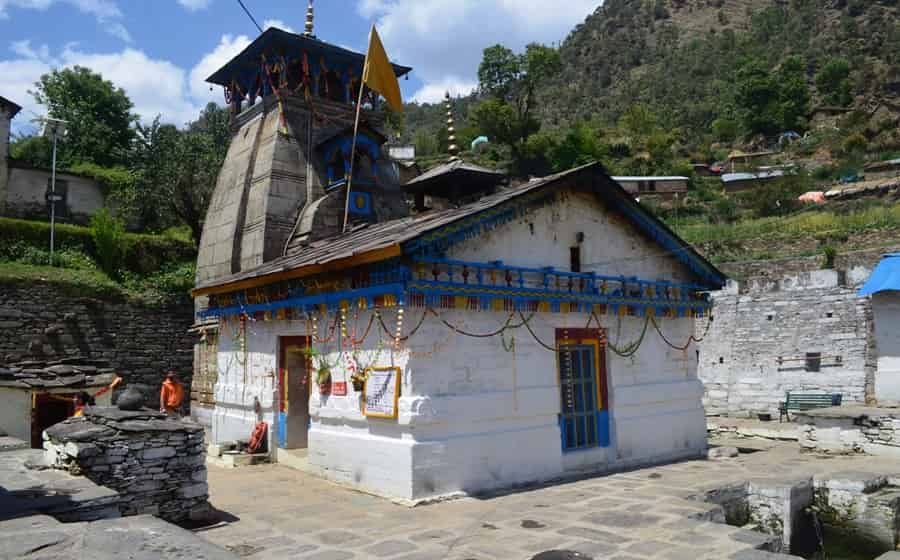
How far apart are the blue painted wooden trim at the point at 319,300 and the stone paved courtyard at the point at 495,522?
9.13 feet

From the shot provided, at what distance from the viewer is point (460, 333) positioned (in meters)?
9.62

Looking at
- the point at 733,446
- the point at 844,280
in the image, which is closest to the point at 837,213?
the point at 844,280

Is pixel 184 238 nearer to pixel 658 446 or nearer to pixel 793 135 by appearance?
pixel 658 446

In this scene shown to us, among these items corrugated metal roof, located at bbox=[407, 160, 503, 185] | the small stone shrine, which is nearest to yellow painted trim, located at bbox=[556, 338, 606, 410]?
corrugated metal roof, located at bbox=[407, 160, 503, 185]

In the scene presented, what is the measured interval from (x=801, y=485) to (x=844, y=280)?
12.2m

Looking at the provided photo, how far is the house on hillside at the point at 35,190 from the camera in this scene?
28.5m

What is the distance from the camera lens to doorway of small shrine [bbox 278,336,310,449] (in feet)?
39.7

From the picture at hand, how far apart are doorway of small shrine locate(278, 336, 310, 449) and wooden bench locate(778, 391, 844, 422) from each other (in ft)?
47.0

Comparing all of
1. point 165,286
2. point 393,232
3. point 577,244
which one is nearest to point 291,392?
point 393,232

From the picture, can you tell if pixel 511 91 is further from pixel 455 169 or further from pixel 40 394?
A: pixel 40 394

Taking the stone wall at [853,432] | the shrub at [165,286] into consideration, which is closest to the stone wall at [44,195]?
the shrub at [165,286]

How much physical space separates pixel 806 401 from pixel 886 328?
9.59 ft

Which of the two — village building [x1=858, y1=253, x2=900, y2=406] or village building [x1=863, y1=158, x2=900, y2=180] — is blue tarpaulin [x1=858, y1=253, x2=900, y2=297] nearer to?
village building [x1=858, y1=253, x2=900, y2=406]

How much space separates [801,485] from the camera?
31.4 feet
